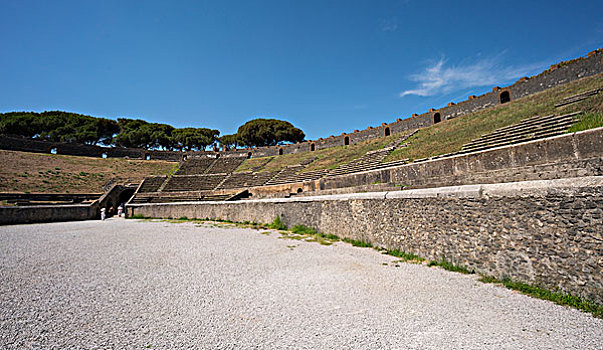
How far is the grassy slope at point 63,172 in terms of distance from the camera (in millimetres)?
20864

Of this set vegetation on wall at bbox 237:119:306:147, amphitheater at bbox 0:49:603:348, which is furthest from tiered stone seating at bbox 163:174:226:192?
vegetation on wall at bbox 237:119:306:147

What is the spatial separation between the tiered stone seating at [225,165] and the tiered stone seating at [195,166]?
0.75 m

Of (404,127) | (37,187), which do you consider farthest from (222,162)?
(404,127)

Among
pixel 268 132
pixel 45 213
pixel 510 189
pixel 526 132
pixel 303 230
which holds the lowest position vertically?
pixel 303 230

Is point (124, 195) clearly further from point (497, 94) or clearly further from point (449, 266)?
point (497, 94)

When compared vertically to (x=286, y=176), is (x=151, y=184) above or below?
above

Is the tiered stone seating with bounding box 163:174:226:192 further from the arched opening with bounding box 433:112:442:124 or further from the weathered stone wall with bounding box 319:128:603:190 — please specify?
the arched opening with bounding box 433:112:442:124

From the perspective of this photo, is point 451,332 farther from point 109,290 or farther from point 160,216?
point 160,216

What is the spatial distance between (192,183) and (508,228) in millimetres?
27090

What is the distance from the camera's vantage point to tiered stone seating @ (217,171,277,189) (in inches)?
965

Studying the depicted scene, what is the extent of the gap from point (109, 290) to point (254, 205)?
846 cm

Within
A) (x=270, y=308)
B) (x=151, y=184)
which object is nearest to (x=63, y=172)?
(x=151, y=184)

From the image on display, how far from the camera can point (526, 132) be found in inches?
374

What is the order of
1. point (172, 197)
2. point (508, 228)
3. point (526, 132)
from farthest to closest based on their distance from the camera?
point (172, 197), point (526, 132), point (508, 228)
